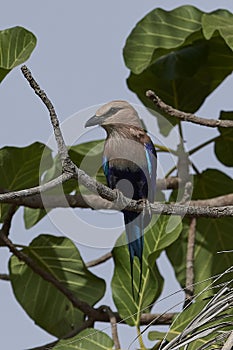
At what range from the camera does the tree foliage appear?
203 cm

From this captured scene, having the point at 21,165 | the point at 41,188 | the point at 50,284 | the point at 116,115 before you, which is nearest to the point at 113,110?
the point at 116,115

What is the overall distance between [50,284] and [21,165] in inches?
14.0

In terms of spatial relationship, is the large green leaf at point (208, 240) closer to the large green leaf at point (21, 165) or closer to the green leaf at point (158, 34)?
the green leaf at point (158, 34)

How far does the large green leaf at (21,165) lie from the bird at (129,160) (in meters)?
0.15

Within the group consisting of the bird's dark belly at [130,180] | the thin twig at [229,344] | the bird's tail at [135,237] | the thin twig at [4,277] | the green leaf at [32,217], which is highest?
the thin twig at [229,344]

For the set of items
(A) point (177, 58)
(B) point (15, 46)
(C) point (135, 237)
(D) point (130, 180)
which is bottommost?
(C) point (135, 237)

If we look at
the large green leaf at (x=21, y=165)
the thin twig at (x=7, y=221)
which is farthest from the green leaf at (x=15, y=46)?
the thin twig at (x=7, y=221)

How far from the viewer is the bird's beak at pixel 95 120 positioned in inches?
75.4

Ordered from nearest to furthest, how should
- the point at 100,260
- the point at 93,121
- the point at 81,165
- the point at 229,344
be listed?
1. the point at 229,344
2. the point at 93,121
3. the point at 81,165
4. the point at 100,260

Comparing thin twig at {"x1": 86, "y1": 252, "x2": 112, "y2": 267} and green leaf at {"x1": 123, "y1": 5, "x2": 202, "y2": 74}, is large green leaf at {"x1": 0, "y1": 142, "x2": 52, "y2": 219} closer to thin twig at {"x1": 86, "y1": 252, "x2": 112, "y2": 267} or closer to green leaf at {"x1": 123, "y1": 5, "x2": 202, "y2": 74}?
thin twig at {"x1": 86, "y1": 252, "x2": 112, "y2": 267}

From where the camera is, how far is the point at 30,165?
2.04m

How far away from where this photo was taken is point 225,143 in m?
2.30

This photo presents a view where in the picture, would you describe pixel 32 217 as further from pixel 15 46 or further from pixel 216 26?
pixel 216 26

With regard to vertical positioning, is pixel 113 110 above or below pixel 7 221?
above
